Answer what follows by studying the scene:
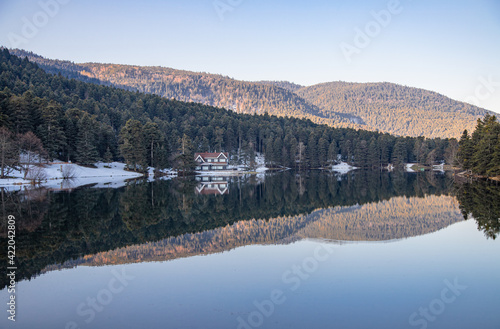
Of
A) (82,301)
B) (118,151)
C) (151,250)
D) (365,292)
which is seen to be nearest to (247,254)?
(151,250)

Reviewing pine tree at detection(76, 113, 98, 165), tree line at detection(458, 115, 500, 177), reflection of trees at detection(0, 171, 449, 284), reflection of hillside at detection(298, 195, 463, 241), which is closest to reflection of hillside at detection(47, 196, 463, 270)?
reflection of hillside at detection(298, 195, 463, 241)

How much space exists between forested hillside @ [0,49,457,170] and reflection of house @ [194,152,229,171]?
742 centimetres

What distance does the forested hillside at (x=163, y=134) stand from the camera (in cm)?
7300

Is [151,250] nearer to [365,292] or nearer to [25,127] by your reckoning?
[365,292]

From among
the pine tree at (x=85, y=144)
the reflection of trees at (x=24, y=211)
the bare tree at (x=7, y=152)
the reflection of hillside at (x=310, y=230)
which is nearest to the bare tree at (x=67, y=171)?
the pine tree at (x=85, y=144)

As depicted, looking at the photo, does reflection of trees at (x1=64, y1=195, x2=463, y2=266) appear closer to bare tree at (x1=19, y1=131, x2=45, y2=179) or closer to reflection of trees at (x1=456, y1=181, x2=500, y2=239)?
reflection of trees at (x1=456, y1=181, x2=500, y2=239)

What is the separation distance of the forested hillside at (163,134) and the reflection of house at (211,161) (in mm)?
7424

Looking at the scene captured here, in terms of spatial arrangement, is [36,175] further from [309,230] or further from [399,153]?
[399,153]

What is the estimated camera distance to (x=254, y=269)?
1398 centimetres

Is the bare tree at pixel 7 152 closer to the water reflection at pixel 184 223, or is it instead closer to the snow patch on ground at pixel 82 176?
the snow patch on ground at pixel 82 176

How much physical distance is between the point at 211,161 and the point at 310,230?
283 ft

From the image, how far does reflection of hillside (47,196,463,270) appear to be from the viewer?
1639 centimetres

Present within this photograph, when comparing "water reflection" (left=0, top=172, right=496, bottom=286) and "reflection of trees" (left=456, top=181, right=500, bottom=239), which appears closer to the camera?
"water reflection" (left=0, top=172, right=496, bottom=286)

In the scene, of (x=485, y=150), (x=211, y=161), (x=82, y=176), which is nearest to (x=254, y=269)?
(x=485, y=150)
